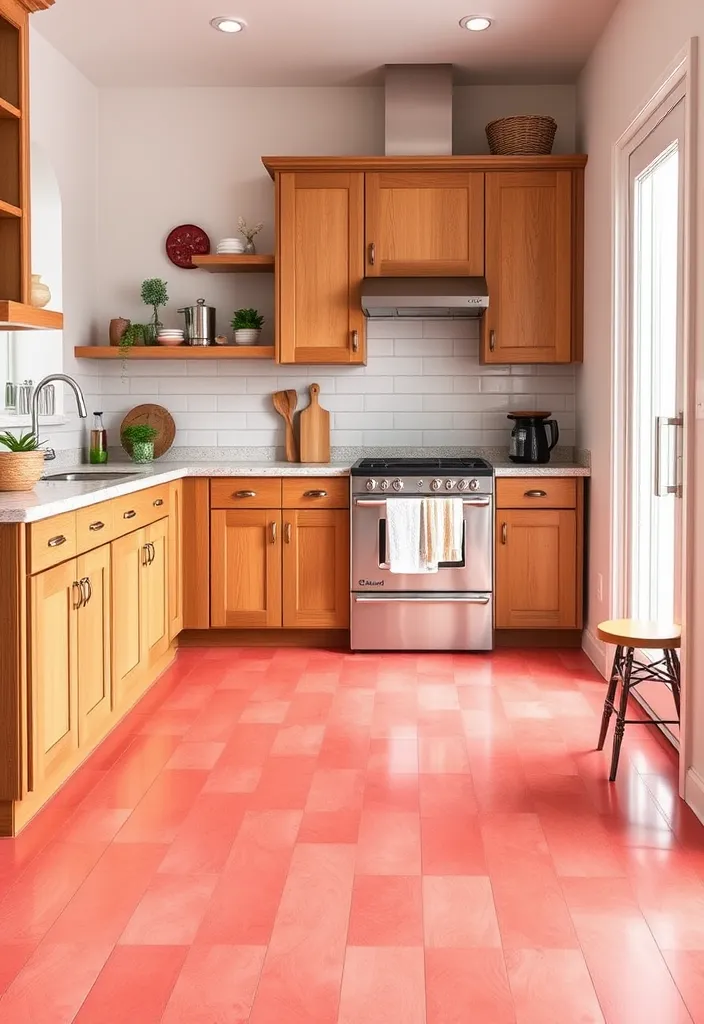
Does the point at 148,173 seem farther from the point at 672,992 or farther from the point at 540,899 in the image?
the point at 672,992

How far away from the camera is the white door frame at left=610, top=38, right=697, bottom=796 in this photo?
3.16 meters

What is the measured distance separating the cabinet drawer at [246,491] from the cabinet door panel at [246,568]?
0.15 ft

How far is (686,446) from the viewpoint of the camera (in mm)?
3180

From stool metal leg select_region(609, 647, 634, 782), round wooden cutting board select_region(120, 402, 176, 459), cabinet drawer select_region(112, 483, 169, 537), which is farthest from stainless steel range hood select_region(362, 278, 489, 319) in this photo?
stool metal leg select_region(609, 647, 634, 782)

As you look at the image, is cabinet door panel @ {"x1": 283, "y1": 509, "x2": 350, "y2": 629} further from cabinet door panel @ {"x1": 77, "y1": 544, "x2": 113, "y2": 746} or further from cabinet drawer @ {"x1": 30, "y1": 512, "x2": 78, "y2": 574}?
cabinet drawer @ {"x1": 30, "y1": 512, "x2": 78, "y2": 574}

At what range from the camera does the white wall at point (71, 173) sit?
488 cm

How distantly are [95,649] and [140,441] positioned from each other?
6.73ft

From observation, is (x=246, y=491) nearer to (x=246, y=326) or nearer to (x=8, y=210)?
(x=246, y=326)

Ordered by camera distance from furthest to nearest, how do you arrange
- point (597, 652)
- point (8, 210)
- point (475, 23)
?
point (597, 652) < point (475, 23) < point (8, 210)

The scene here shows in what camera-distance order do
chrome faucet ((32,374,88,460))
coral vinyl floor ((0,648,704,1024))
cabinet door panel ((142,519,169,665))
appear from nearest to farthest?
coral vinyl floor ((0,648,704,1024)), chrome faucet ((32,374,88,460)), cabinet door panel ((142,519,169,665))

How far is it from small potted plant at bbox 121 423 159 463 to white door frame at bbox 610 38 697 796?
2.37 metres

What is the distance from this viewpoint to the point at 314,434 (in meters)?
5.62

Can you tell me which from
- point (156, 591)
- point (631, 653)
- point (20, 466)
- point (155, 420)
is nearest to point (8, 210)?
point (20, 466)

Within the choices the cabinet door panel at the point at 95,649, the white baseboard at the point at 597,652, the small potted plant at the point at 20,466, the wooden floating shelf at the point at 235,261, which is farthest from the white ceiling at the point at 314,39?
the white baseboard at the point at 597,652
